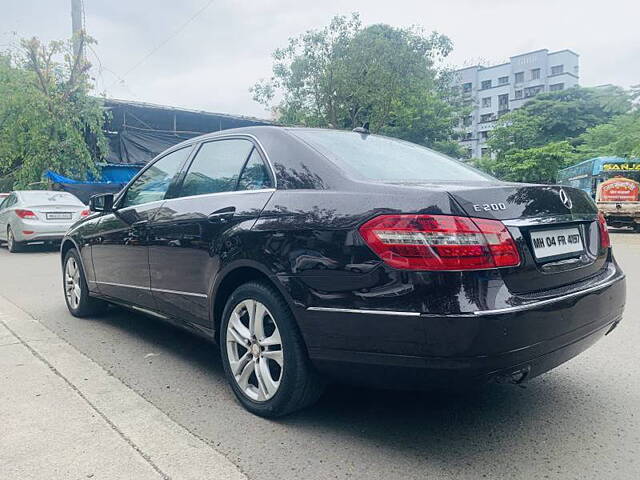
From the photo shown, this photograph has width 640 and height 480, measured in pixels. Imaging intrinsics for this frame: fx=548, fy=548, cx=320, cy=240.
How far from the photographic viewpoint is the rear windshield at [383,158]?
2861mm

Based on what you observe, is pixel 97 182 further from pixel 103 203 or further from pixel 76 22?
pixel 103 203

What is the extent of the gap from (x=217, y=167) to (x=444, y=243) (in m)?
1.77

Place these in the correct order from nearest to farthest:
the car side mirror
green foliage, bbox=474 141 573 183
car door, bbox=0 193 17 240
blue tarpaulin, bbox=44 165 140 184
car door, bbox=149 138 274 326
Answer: car door, bbox=149 138 274 326 < the car side mirror < car door, bbox=0 193 17 240 < blue tarpaulin, bbox=44 165 140 184 < green foliage, bbox=474 141 573 183

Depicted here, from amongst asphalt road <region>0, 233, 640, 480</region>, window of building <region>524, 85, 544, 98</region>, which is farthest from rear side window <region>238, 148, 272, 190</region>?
window of building <region>524, 85, 544, 98</region>

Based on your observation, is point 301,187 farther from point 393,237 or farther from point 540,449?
point 540,449

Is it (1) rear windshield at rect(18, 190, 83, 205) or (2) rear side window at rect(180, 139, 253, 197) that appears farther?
(1) rear windshield at rect(18, 190, 83, 205)

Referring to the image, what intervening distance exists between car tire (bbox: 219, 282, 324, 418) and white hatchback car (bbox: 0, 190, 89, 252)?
988 centimetres

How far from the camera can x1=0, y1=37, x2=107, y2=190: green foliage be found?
1716cm

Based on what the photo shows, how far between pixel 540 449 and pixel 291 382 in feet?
3.87

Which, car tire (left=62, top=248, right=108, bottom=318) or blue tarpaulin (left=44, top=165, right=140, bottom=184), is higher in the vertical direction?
blue tarpaulin (left=44, top=165, right=140, bottom=184)

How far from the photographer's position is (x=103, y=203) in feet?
14.8

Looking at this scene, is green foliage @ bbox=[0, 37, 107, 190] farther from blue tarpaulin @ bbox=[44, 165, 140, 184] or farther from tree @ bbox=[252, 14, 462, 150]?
tree @ bbox=[252, 14, 462, 150]

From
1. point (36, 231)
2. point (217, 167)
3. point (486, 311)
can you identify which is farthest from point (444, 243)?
point (36, 231)

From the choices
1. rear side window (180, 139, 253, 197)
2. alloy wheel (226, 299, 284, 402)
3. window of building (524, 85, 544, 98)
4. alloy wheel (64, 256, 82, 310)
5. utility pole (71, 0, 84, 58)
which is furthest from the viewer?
window of building (524, 85, 544, 98)
